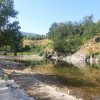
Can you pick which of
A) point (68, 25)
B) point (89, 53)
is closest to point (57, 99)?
point (89, 53)

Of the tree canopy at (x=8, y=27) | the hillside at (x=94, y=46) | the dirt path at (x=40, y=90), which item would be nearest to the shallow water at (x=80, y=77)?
the dirt path at (x=40, y=90)

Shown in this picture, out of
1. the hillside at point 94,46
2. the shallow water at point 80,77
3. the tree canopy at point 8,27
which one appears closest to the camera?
the shallow water at point 80,77

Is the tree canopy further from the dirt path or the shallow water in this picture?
the dirt path

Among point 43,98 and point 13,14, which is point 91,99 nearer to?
point 43,98

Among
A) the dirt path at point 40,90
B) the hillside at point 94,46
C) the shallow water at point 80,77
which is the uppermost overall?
the hillside at point 94,46

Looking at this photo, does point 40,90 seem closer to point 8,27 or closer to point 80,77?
point 80,77

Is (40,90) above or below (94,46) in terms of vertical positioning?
below

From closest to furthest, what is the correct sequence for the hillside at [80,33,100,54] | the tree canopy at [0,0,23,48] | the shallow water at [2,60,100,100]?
the shallow water at [2,60,100,100] → the tree canopy at [0,0,23,48] → the hillside at [80,33,100,54]

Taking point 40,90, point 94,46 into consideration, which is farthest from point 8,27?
point 94,46

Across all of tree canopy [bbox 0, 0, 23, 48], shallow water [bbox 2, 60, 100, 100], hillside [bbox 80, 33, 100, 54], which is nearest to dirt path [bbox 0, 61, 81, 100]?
shallow water [bbox 2, 60, 100, 100]

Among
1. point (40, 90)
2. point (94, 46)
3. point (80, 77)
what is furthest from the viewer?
point (94, 46)

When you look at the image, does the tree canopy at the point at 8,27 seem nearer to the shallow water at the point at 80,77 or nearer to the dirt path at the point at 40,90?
the shallow water at the point at 80,77

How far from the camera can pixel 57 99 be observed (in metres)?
5.49

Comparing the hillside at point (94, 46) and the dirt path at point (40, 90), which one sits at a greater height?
the hillside at point (94, 46)
